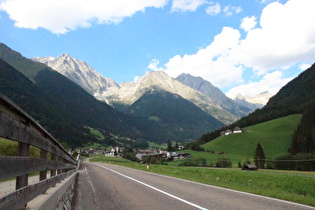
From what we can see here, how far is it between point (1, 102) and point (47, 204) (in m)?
2.71

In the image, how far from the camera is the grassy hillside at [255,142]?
133750 millimetres

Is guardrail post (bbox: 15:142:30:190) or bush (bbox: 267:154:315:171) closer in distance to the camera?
guardrail post (bbox: 15:142:30:190)

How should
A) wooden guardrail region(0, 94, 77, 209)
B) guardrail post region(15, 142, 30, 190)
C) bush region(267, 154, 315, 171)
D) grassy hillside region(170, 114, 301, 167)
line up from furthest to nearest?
grassy hillside region(170, 114, 301, 167)
bush region(267, 154, 315, 171)
guardrail post region(15, 142, 30, 190)
wooden guardrail region(0, 94, 77, 209)

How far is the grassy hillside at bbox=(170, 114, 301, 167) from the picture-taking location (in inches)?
5266

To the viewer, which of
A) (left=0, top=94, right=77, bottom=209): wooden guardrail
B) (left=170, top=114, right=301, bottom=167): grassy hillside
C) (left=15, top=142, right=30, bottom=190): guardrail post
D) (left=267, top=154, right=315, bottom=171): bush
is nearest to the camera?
(left=0, top=94, right=77, bottom=209): wooden guardrail

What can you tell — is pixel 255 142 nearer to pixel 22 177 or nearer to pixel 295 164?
pixel 295 164

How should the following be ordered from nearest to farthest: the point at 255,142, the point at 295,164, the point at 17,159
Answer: the point at 17,159 < the point at 295,164 < the point at 255,142

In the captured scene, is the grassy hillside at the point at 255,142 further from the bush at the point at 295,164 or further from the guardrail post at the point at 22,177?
the guardrail post at the point at 22,177

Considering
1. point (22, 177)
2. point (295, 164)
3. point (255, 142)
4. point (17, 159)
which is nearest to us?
point (17, 159)

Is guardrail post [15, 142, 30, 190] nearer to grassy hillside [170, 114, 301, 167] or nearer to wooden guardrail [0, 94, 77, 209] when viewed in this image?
wooden guardrail [0, 94, 77, 209]

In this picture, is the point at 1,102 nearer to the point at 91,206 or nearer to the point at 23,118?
the point at 23,118

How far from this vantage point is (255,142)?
485 ft

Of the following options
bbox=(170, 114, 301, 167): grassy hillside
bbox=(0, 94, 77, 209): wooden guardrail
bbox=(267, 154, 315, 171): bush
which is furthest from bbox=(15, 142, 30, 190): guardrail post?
bbox=(170, 114, 301, 167): grassy hillside

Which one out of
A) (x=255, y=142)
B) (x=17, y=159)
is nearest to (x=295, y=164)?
(x=255, y=142)
